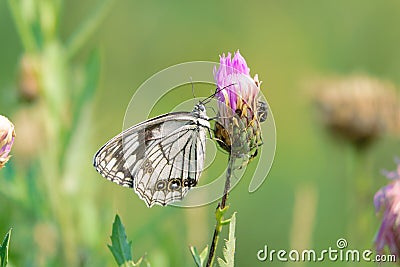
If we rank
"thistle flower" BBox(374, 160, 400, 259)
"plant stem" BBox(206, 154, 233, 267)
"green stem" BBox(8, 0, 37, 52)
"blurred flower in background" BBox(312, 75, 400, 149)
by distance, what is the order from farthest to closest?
"blurred flower in background" BBox(312, 75, 400, 149) → "green stem" BBox(8, 0, 37, 52) → "thistle flower" BBox(374, 160, 400, 259) → "plant stem" BBox(206, 154, 233, 267)

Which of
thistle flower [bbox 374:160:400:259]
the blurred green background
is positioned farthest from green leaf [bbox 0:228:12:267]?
the blurred green background

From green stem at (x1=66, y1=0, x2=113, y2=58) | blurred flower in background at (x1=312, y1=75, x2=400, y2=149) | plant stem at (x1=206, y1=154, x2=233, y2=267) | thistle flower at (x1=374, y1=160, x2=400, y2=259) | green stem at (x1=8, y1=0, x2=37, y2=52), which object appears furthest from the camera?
blurred flower in background at (x1=312, y1=75, x2=400, y2=149)

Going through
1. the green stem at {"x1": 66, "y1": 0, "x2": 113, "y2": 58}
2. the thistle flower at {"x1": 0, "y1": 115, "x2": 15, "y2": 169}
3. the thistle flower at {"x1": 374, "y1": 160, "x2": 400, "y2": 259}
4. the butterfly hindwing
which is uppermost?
the green stem at {"x1": 66, "y1": 0, "x2": 113, "y2": 58}

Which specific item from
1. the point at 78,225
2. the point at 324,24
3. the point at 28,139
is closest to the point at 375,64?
the point at 324,24

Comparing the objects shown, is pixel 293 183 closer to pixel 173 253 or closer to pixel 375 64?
pixel 375 64

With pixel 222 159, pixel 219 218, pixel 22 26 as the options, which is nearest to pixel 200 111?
pixel 219 218

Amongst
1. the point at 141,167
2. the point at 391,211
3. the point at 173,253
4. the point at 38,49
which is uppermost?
the point at 38,49

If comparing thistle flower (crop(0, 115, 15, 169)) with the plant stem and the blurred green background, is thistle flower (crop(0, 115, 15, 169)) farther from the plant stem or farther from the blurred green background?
the blurred green background

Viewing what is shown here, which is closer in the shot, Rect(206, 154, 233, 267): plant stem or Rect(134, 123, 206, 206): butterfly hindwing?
Rect(206, 154, 233, 267): plant stem
